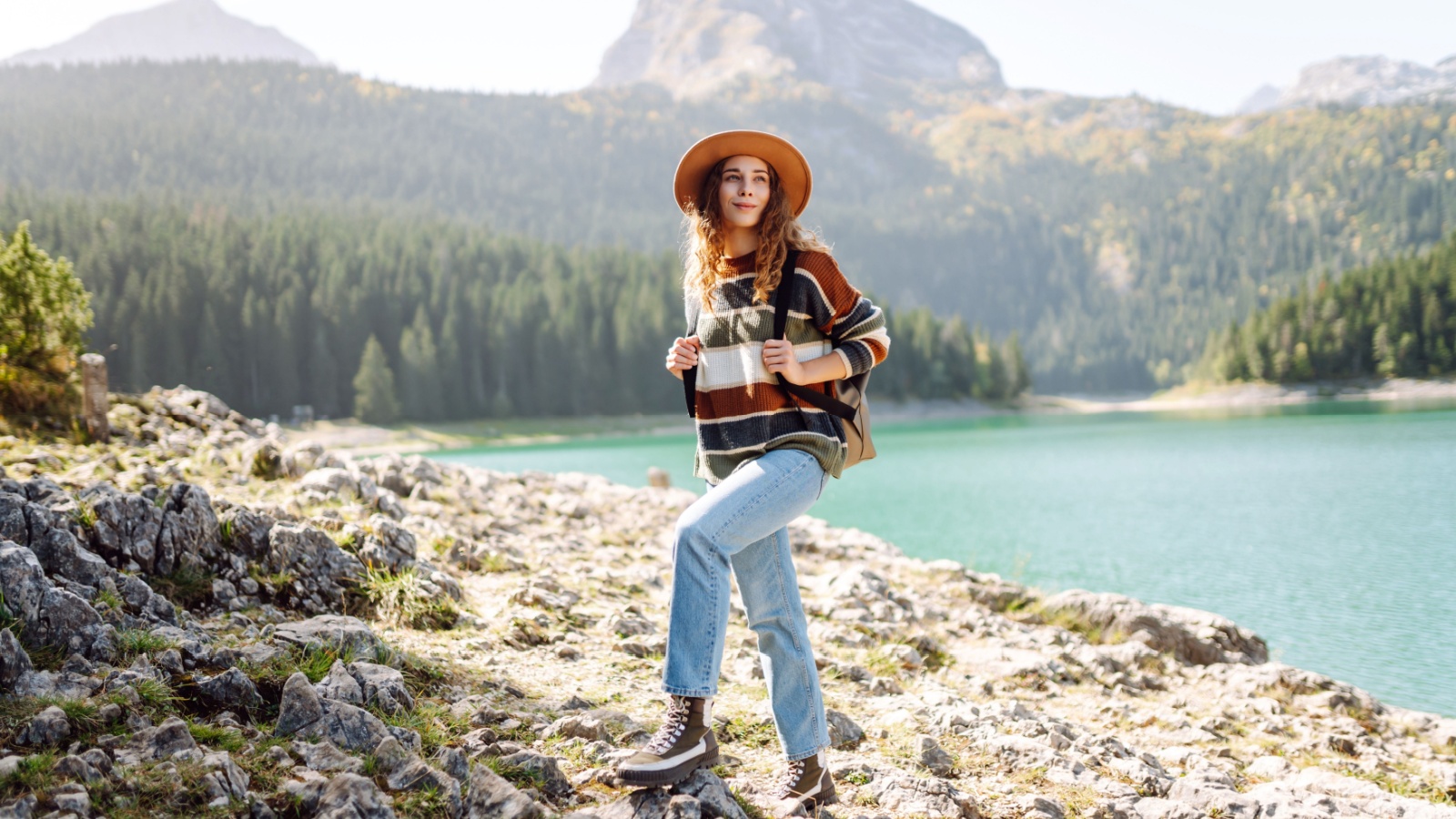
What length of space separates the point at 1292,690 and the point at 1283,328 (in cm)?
8820

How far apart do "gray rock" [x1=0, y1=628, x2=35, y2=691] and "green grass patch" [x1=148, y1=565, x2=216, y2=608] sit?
1.42 meters

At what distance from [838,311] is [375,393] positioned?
2624 inches

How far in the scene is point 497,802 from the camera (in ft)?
9.53

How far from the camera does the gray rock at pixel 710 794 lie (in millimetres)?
3059

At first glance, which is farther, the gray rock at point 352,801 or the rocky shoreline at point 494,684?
the rocky shoreline at point 494,684

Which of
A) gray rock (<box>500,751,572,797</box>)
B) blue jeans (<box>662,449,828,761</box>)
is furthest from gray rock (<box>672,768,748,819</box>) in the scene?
gray rock (<box>500,751,572,797</box>)

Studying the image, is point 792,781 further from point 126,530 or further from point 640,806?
point 126,530

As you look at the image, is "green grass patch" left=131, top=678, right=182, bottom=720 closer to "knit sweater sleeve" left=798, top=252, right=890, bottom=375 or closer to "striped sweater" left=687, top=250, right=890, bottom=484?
"striped sweater" left=687, top=250, right=890, bottom=484

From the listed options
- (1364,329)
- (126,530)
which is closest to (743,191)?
(126,530)

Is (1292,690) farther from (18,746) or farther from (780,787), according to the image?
(18,746)

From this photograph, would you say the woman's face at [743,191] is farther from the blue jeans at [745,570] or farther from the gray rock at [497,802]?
the gray rock at [497,802]

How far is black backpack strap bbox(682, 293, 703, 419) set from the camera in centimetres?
340

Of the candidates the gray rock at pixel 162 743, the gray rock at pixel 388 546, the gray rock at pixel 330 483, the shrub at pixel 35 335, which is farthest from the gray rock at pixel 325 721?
the shrub at pixel 35 335

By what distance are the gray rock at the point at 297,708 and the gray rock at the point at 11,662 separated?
88 centimetres
